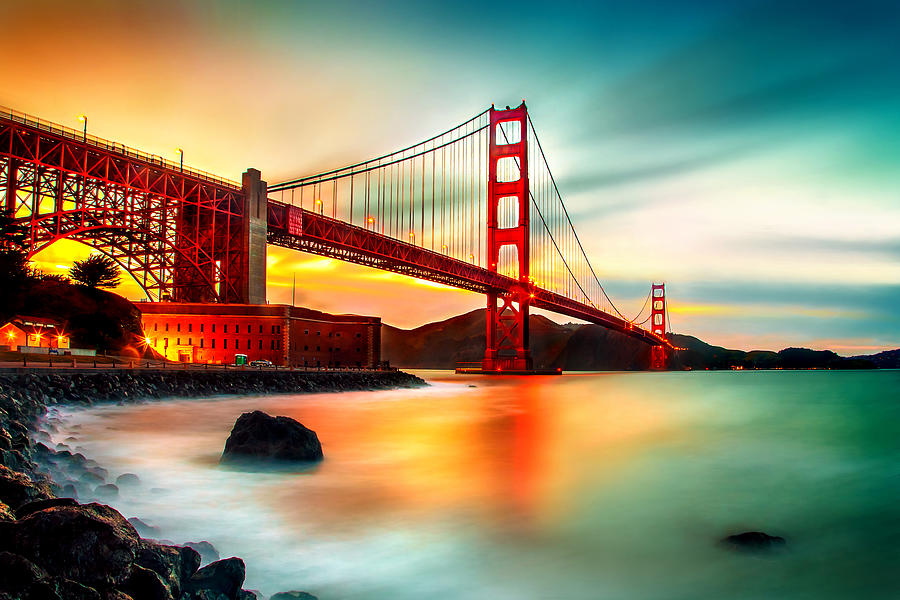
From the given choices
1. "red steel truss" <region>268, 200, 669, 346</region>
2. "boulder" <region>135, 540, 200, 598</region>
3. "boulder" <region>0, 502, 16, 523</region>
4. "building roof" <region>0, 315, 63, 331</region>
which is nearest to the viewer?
"boulder" <region>0, 502, 16, 523</region>

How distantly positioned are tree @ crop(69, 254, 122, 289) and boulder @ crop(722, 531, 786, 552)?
3487 cm

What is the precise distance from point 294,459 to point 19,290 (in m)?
22.4

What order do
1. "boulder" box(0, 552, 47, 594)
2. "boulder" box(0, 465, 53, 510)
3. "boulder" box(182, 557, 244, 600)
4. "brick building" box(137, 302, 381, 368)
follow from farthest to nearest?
1. "brick building" box(137, 302, 381, 368)
2. "boulder" box(0, 465, 53, 510)
3. "boulder" box(182, 557, 244, 600)
4. "boulder" box(0, 552, 47, 594)

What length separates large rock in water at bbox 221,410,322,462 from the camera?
28.9 ft

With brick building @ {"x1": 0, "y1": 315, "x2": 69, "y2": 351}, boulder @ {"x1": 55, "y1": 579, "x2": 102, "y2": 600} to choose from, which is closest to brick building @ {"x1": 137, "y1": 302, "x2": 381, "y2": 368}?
brick building @ {"x1": 0, "y1": 315, "x2": 69, "y2": 351}

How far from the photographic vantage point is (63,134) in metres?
30.2

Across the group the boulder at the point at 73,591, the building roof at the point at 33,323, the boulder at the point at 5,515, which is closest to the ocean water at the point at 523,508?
the boulder at the point at 5,515

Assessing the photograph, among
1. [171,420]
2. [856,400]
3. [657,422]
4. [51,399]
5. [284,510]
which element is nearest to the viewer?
[284,510]

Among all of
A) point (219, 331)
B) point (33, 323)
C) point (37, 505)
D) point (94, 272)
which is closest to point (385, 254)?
point (219, 331)

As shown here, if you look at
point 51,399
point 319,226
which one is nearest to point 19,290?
point 51,399

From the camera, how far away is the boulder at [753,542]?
18.1ft

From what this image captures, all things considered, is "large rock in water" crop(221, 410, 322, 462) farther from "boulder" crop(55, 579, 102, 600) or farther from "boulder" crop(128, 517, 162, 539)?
"boulder" crop(55, 579, 102, 600)

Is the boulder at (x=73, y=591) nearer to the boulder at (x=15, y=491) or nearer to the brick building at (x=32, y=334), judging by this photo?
the boulder at (x=15, y=491)

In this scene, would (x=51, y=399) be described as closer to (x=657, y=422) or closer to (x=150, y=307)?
(x=657, y=422)
